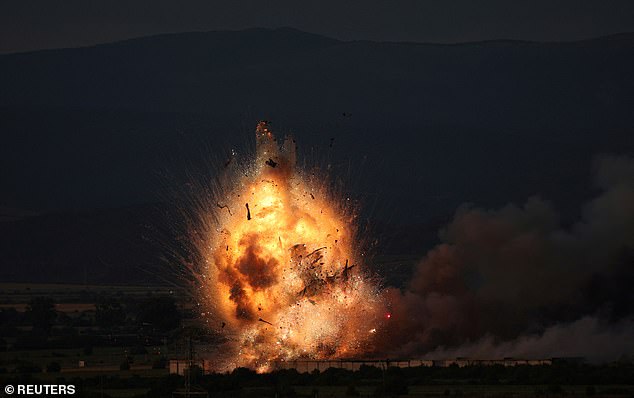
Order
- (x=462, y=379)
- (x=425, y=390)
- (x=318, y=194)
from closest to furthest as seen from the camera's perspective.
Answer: (x=425, y=390) < (x=462, y=379) < (x=318, y=194)

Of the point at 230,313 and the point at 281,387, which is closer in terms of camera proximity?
the point at 281,387

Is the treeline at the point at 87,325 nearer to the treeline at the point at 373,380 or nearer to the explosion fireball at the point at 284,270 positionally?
the treeline at the point at 373,380

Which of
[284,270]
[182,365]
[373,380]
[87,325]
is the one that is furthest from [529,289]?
[87,325]

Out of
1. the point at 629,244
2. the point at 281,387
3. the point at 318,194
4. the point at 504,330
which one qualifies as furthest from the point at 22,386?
the point at 629,244

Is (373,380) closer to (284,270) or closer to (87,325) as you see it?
(284,270)

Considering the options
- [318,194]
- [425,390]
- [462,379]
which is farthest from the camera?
[318,194]

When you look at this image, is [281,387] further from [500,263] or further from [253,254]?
[500,263]
